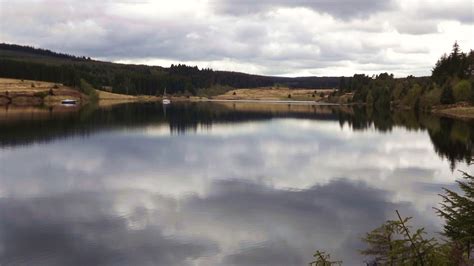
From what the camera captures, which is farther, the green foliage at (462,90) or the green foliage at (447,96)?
the green foliage at (447,96)

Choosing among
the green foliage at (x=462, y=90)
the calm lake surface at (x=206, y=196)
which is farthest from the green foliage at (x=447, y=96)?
the calm lake surface at (x=206, y=196)

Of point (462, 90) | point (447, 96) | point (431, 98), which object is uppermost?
point (462, 90)

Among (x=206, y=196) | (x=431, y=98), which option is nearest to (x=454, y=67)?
(x=431, y=98)

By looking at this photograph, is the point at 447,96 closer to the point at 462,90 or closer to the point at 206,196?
the point at 462,90

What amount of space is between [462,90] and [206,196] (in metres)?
139

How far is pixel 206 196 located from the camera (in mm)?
41344

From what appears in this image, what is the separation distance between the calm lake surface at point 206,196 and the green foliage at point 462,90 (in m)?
80.2

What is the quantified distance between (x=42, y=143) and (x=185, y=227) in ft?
167

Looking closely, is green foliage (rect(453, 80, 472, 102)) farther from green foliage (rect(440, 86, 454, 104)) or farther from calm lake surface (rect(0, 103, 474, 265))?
calm lake surface (rect(0, 103, 474, 265))

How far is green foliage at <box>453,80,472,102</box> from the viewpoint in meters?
155

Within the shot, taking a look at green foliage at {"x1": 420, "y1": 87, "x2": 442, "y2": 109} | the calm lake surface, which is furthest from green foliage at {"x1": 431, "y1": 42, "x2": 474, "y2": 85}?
the calm lake surface

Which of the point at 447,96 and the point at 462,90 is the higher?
the point at 462,90

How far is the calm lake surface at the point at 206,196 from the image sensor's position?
2797 cm

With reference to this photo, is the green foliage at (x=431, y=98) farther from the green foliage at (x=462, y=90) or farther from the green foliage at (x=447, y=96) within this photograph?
the green foliage at (x=462, y=90)
